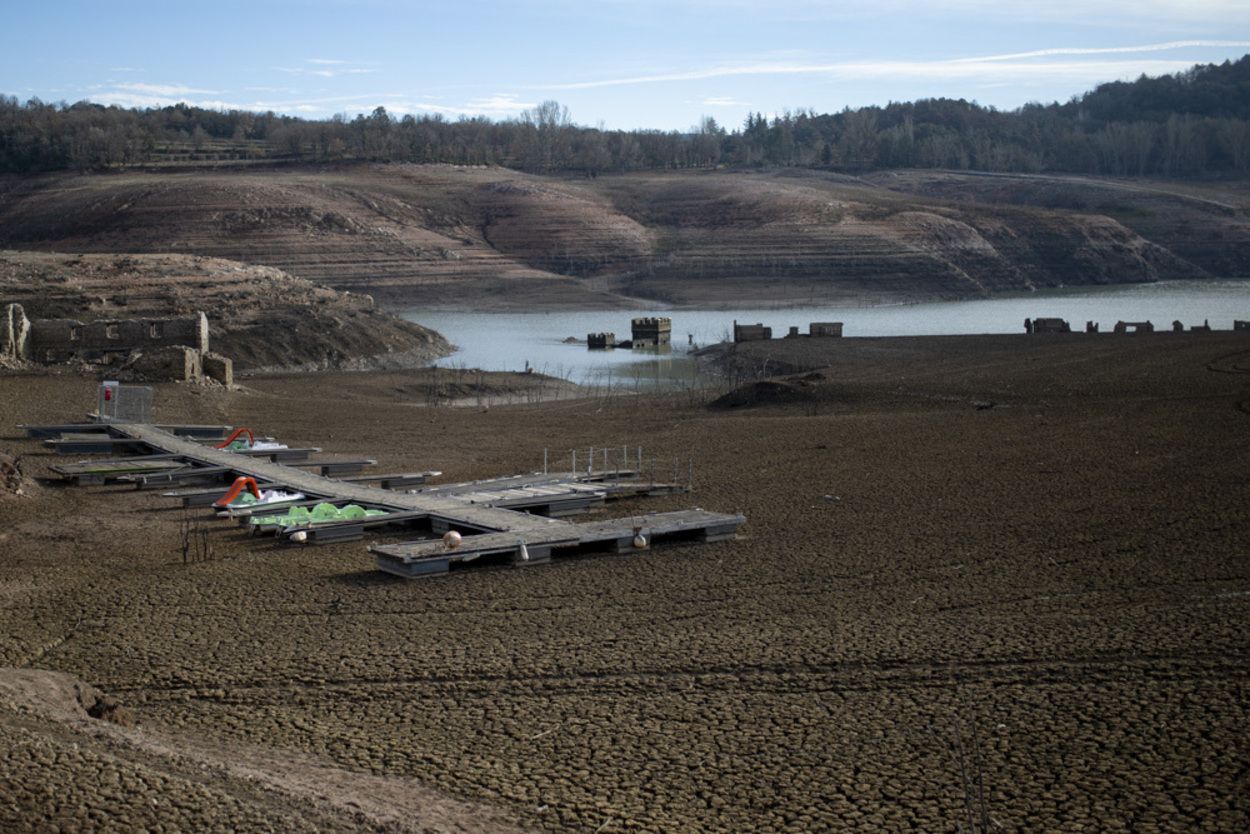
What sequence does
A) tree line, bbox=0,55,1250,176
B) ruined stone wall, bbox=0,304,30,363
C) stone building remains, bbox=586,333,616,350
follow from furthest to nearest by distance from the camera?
tree line, bbox=0,55,1250,176
stone building remains, bbox=586,333,616,350
ruined stone wall, bbox=0,304,30,363

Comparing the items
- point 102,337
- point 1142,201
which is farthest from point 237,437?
point 1142,201

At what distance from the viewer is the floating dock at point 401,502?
13445mm

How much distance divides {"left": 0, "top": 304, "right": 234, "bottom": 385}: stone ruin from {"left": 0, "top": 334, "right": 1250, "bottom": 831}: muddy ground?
473 inches

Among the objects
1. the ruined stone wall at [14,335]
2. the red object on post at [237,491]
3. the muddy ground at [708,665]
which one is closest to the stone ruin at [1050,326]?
the muddy ground at [708,665]

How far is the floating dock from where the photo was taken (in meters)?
13.4

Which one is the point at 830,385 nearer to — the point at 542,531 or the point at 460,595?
the point at 542,531

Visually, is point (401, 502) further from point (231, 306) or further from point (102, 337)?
point (231, 306)

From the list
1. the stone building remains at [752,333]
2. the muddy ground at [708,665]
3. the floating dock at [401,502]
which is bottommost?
the muddy ground at [708,665]

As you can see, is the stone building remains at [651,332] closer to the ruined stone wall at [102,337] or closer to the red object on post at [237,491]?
the ruined stone wall at [102,337]

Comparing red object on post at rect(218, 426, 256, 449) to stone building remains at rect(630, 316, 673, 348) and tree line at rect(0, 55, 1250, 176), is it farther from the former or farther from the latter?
tree line at rect(0, 55, 1250, 176)

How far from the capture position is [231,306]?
138 ft

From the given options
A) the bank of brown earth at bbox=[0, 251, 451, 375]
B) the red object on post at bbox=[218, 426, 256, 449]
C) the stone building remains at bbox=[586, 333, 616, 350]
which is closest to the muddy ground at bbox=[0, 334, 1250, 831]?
the red object on post at bbox=[218, 426, 256, 449]

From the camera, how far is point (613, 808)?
7.41 m

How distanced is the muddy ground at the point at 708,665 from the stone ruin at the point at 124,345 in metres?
12.0
